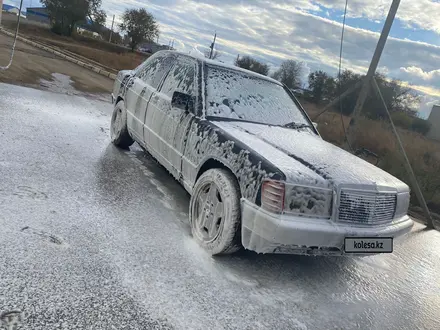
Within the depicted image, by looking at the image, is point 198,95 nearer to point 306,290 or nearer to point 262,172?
point 262,172

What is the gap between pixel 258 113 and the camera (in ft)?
15.8

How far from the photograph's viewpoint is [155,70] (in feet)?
19.4

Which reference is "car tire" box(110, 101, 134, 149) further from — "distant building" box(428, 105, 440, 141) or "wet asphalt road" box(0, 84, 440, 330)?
"distant building" box(428, 105, 440, 141)

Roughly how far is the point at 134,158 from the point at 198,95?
221cm

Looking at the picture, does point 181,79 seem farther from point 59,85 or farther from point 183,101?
point 59,85

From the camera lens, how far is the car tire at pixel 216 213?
3.42m

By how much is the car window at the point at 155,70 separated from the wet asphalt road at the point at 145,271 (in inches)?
52.1

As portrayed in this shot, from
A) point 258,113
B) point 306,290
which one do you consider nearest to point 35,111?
point 258,113

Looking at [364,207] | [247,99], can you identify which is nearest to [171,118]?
[247,99]

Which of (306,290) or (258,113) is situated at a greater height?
(258,113)

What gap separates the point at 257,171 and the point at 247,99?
5.85ft

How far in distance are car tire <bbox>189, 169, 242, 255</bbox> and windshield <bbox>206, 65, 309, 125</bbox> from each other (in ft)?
3.05

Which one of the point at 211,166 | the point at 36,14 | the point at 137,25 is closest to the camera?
the point at 211,166

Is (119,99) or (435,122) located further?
(435,122)
